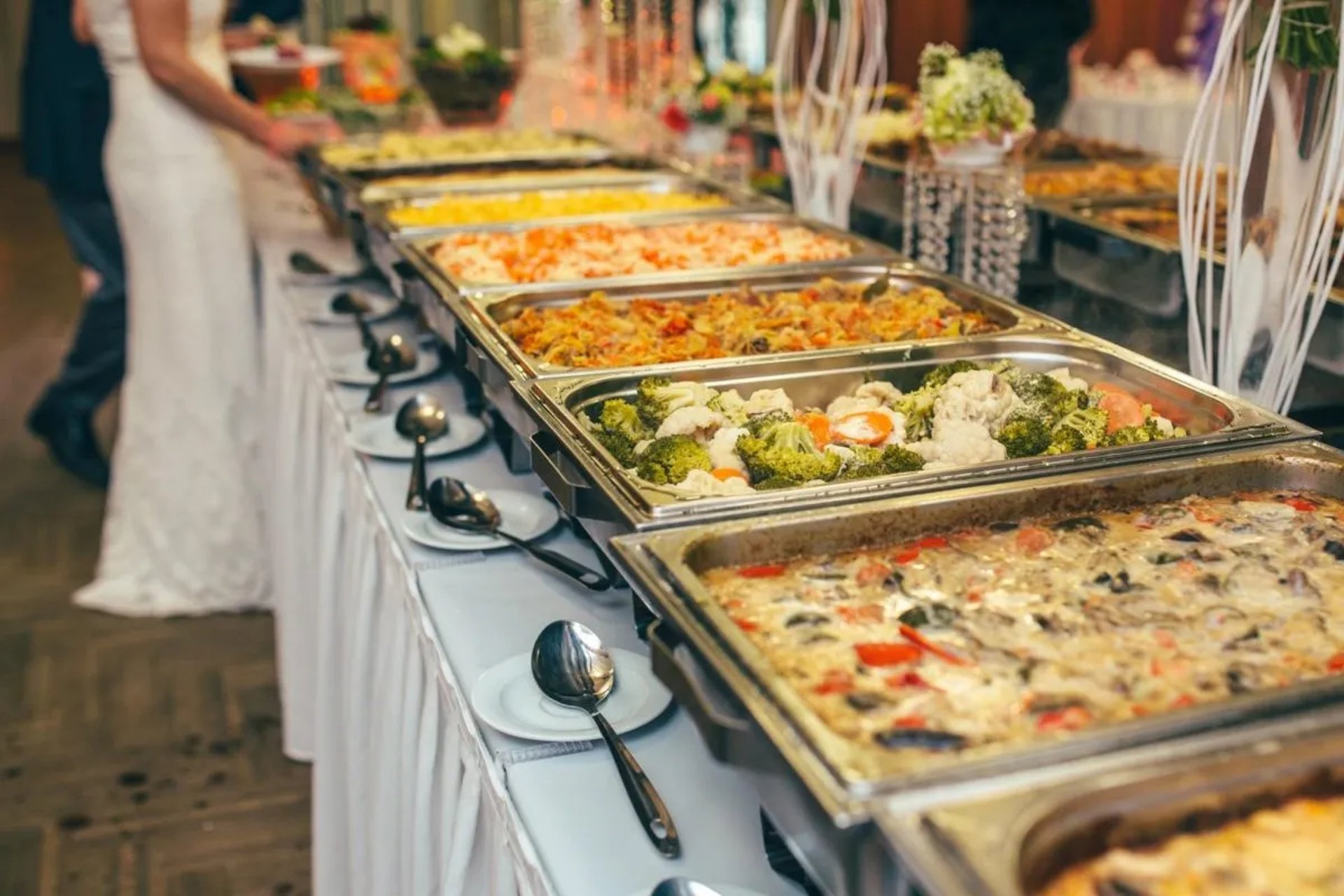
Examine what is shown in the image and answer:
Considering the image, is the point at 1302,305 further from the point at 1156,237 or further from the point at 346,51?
the point at 346,51

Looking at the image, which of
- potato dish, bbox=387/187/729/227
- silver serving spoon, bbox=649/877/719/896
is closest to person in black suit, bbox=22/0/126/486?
potato dish, bbox=387/187/729/227

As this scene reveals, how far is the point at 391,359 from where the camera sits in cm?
230

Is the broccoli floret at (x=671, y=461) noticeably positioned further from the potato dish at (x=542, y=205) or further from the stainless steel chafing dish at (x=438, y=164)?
the stainless steel chafing dish at (x=438, y=164)

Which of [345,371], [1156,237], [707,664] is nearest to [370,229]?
[345,371]

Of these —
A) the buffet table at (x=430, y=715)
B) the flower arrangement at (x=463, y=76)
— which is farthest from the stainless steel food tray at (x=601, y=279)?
the flower arrangement at (x=463, y=76)

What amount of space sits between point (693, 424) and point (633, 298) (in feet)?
2.23

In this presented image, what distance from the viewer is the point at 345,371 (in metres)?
2.34

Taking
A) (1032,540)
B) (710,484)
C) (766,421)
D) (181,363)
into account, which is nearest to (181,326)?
(181,363)

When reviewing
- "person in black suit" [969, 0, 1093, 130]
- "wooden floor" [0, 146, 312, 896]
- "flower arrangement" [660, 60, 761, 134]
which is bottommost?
"wooden floor" [0, 146, 312, 896]

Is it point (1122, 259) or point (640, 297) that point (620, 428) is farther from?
point (1122, 259)

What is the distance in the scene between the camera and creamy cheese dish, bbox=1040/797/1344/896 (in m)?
0.77

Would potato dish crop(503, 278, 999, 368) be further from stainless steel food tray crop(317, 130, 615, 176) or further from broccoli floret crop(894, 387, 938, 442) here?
stainless steel food tray crop(317, 130, 615, 176)

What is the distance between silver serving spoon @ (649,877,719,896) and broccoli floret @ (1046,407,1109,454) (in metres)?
0.65

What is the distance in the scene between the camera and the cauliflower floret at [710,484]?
1.31m
